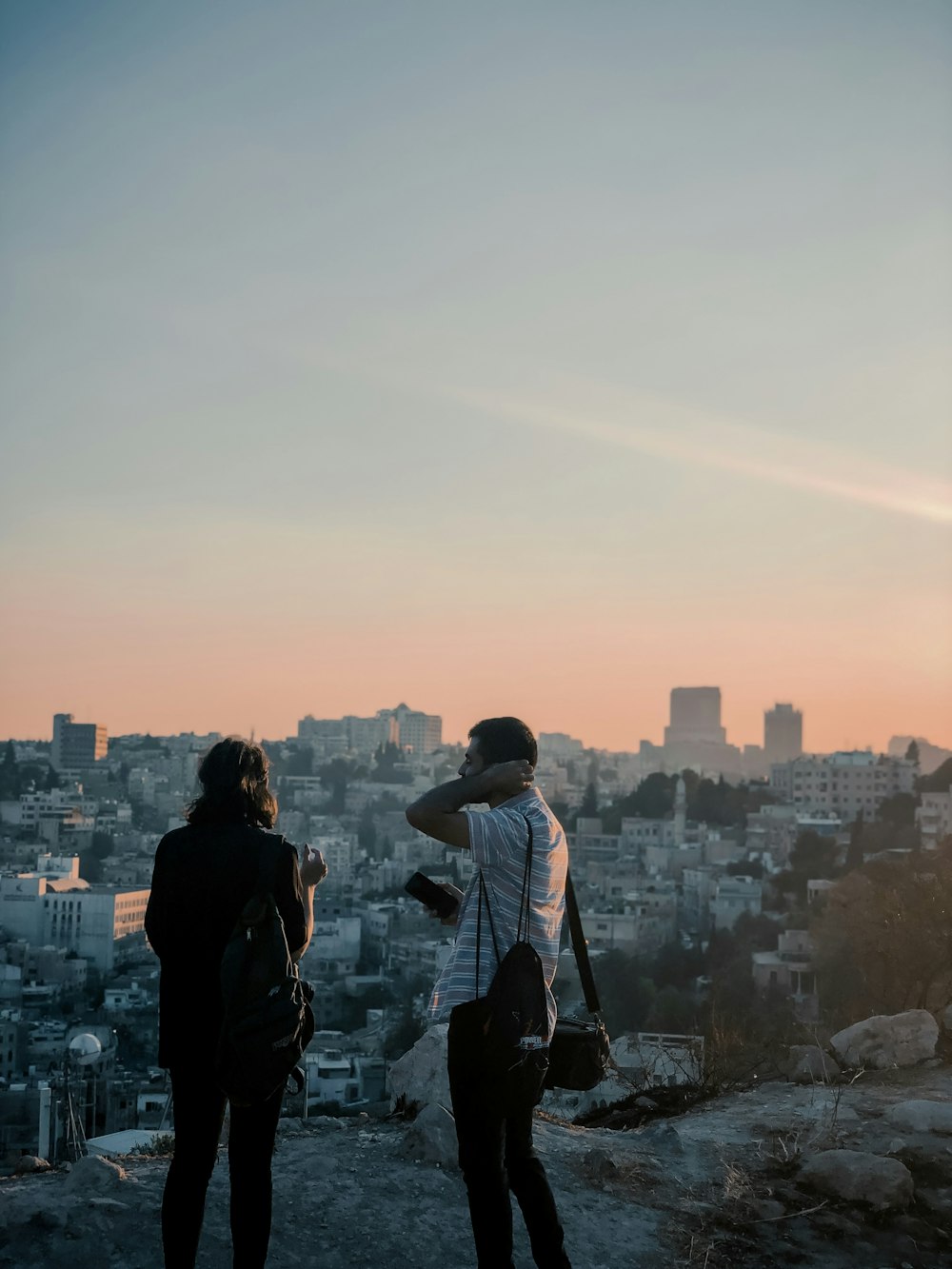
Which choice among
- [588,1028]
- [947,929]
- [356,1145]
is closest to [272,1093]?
[588,1028]

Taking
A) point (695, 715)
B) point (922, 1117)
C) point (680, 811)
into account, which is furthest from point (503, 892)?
point (695, 715)

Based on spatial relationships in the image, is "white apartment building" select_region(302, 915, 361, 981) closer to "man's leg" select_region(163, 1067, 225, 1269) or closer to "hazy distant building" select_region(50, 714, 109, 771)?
"man's leg" select_region(163, 1067, 225, 1269)

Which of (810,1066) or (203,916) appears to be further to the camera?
(810,1066)

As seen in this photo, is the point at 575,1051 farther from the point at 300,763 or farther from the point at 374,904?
the point at 300,763

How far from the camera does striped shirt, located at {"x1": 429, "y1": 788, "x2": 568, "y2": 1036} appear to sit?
231 cm

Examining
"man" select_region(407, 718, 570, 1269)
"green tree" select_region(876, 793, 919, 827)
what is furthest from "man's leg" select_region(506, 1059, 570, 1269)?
"green tree" select_region(876, 793, 919, 827)

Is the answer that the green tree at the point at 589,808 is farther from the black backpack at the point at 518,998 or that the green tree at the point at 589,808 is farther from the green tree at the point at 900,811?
the black backpack at the point at 518,998

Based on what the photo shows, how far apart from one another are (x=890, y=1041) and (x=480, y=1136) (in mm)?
3952

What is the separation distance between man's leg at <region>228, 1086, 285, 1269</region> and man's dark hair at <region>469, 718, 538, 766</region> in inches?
31.0

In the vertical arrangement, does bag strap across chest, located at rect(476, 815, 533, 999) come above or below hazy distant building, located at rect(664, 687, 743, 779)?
below

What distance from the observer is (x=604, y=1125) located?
4.77m

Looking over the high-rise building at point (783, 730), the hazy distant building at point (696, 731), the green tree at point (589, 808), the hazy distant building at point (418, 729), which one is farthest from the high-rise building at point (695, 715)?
the green tree at point (589, 808)

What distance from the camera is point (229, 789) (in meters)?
2.44

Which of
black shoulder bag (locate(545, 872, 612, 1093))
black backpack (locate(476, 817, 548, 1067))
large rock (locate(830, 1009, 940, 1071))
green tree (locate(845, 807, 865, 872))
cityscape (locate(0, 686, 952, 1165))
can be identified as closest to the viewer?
black backpack (locate(476, 817, 548, 1067))
